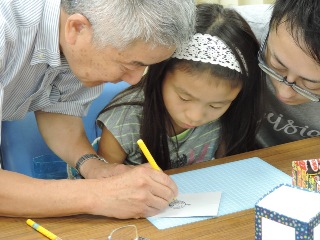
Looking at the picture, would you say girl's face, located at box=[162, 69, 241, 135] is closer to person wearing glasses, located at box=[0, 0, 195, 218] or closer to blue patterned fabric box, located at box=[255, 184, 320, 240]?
person wearing glasses, located at box=[0, 0, 195, 218]

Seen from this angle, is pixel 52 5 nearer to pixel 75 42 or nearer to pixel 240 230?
pixel 75 42

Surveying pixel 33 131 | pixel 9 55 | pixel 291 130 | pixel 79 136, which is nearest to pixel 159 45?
pixel 9 55

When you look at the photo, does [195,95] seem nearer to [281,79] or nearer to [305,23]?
[281,79]

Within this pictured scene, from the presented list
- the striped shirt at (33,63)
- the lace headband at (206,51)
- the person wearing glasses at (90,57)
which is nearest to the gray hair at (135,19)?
the person wearing glasses at (90,57)

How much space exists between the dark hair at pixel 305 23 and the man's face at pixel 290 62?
0.01 metres

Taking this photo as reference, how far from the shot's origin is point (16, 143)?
1.46 m

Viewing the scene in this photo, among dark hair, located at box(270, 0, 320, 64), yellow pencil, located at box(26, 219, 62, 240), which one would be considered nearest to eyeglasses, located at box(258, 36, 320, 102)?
dark hair, located at box(270, 0, 320, 64)

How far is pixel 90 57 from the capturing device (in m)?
1.17

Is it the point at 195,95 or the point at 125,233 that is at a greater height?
the point at 195,95

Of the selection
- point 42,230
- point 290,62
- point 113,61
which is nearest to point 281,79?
point 290,62

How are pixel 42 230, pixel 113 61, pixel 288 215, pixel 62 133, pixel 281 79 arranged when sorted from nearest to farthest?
pixel 288 215 → pixel 42 230 → pixel 113 61 → pixel 281 79 → pixel 62 133

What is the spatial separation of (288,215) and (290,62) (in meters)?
0.54

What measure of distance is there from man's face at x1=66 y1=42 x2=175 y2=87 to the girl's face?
0.18m

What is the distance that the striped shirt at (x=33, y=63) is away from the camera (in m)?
1.15
